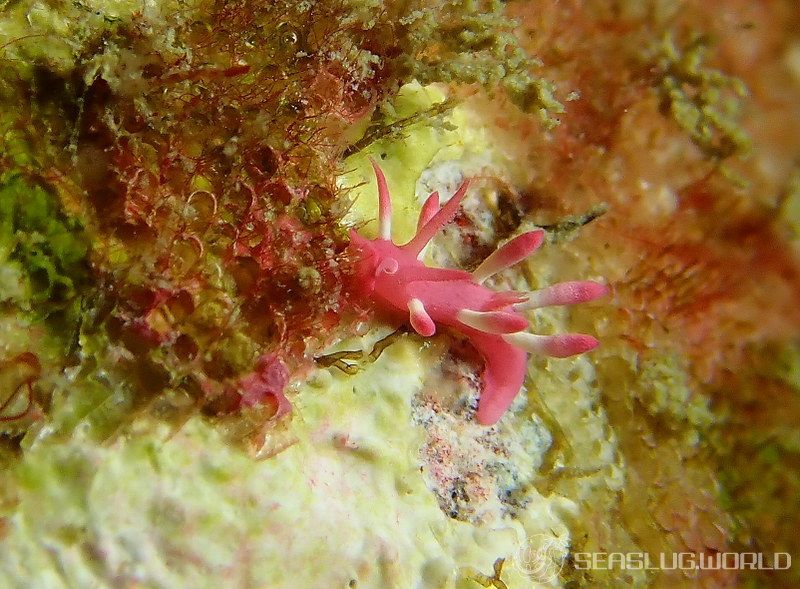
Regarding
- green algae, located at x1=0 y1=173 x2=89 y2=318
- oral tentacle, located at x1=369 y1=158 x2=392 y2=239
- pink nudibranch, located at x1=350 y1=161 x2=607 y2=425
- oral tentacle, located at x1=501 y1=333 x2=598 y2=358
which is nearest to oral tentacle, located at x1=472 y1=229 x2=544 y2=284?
pink nudibranch, located at x1=350 y1=161 x2=607 y2=425

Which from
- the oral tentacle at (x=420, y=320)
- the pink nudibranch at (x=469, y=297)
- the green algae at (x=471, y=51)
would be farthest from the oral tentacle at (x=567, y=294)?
the green algae at (x=471, y=51)

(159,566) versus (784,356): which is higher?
(159,566)

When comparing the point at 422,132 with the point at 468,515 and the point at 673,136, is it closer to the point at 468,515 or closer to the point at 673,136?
the point at 468,515

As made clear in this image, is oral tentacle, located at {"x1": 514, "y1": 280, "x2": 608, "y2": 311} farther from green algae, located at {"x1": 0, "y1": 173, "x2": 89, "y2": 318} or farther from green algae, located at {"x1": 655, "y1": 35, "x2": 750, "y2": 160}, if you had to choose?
green algae, located at {"x1": 655, "y1": 35, "x2": 750, "y2": 160}

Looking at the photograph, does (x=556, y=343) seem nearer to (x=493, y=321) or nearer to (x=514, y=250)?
(x=493, y=321)

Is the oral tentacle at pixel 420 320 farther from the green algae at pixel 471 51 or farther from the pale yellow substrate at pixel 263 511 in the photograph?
the green algae at pixel 471 51

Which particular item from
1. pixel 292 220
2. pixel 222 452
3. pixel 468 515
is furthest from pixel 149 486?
pixel 468 515

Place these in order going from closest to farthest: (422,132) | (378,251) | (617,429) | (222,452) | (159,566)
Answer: (159,566) < (222,452) < (378,251) < (422,132) < (617,429)
